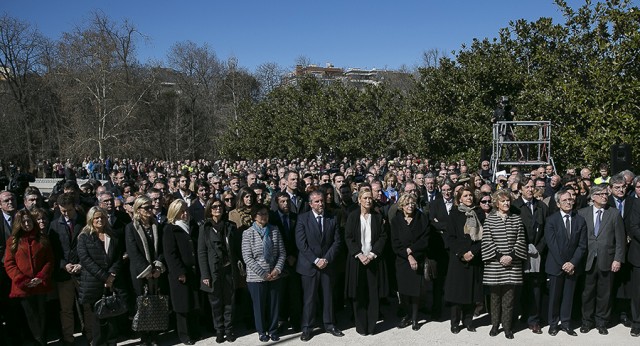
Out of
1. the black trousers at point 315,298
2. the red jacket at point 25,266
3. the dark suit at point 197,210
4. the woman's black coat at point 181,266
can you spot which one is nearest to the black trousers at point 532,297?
the black trousers at point 315,298

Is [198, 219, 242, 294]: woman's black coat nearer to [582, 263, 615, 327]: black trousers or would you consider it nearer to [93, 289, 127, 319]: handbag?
[93, 289, 127, 319]: handbag

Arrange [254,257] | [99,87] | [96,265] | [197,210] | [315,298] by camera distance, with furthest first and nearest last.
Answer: [99,87]
[197,210]
[315,298]
[254,257]
[96,265]

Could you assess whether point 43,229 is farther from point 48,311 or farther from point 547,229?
point 547,229

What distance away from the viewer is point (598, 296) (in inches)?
241

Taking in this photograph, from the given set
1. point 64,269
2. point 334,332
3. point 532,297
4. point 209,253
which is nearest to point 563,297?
point 532,297

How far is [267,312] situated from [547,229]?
334 centimetres

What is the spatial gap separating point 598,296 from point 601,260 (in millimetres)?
475

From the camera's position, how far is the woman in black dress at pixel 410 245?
618cm

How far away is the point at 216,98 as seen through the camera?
4947cm

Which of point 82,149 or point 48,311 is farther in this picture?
point 82,149

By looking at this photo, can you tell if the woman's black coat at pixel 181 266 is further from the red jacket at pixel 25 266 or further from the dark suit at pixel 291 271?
the red jacket at pixel 25 266

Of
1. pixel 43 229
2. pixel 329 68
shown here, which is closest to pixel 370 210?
pixel 43 229

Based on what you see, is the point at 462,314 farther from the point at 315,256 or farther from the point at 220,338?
the point at 220,338

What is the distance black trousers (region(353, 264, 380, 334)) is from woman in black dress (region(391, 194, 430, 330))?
34 centimetres
